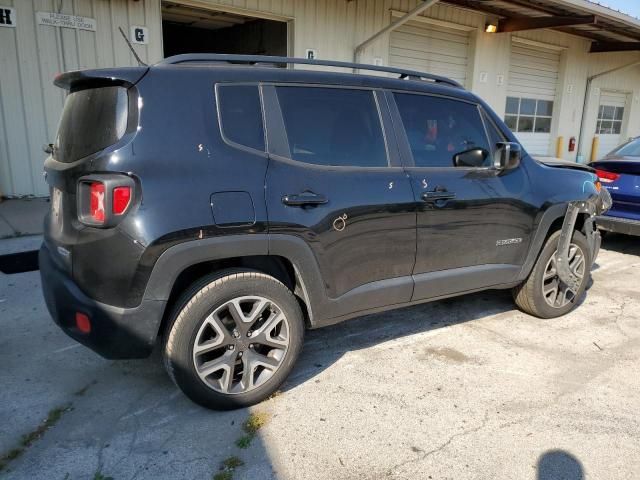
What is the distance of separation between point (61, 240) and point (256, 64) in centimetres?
149

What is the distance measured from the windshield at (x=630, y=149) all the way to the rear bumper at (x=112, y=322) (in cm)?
660

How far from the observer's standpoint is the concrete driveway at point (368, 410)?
2531mm

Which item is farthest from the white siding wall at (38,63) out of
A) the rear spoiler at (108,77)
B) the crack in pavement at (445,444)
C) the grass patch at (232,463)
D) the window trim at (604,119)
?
the window trim at (604,119)

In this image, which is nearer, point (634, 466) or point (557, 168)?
point (634, 466)

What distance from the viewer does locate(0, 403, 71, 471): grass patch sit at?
2.54 m

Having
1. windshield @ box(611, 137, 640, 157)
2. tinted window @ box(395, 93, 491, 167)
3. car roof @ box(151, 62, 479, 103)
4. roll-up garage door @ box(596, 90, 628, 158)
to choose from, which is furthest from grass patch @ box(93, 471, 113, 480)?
roll-up garage door @ box(596, 90, 628, 158)

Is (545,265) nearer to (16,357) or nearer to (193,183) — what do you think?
(193,183)

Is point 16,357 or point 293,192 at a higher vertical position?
point 293,192

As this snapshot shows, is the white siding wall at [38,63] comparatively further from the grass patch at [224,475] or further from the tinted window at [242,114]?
the grass patch at [224,475]

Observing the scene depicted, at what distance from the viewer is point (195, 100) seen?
8.87 ft

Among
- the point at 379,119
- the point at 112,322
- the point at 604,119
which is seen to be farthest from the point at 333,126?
the point at 604,119

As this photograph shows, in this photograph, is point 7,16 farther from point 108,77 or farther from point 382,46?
point 382,46

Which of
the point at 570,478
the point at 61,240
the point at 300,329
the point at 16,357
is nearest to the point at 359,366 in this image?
the point at 300,329

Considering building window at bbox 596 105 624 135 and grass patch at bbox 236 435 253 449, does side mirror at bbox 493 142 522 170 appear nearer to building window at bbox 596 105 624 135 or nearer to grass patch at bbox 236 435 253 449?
grass patch at bbox 236 435 253 449
